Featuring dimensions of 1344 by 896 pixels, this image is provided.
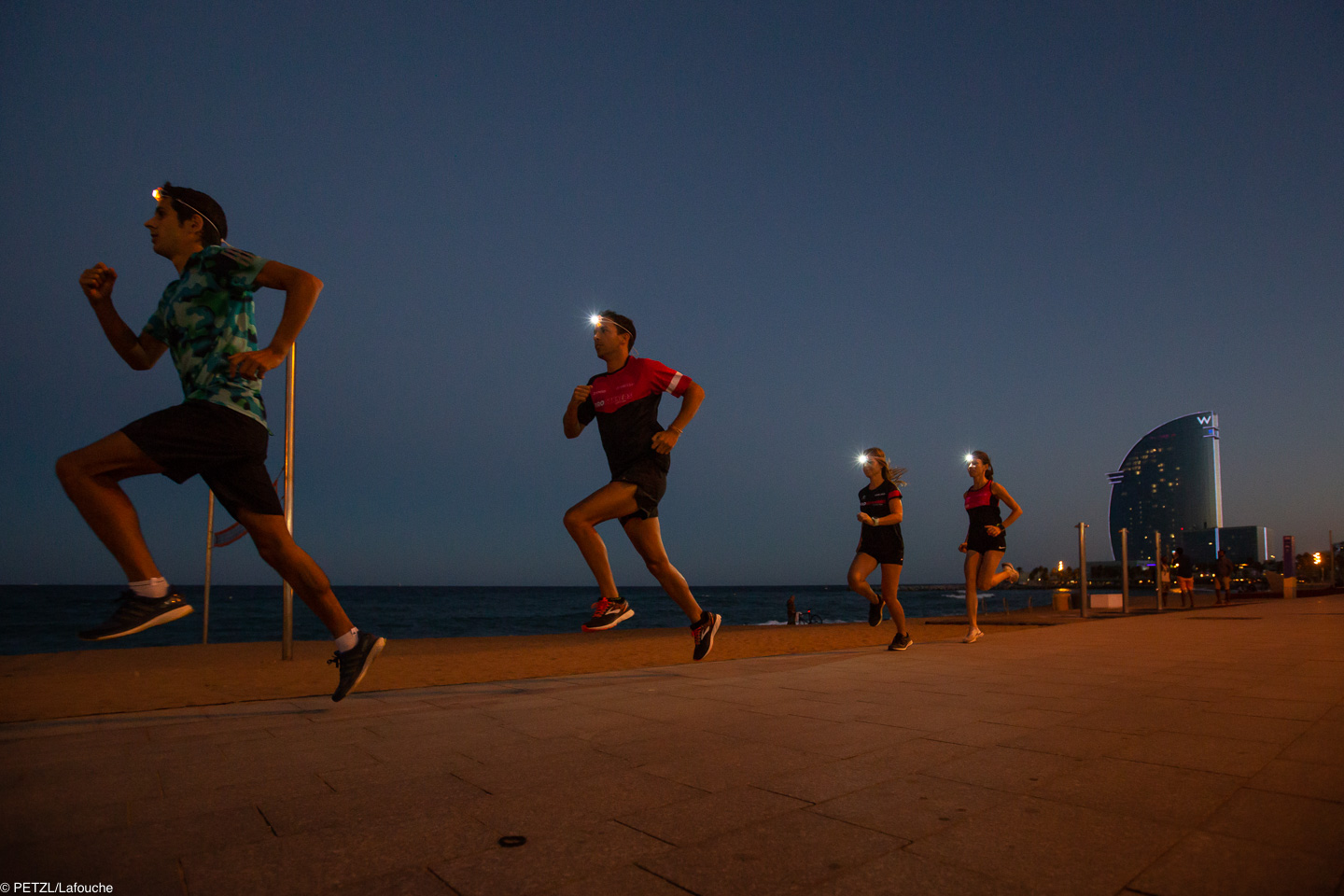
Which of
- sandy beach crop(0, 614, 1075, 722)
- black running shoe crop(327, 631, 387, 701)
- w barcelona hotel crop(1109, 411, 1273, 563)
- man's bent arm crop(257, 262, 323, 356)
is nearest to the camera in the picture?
man's bent arm crop(257, 262, 323, 356)

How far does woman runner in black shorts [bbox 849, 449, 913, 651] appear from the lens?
7.70 m

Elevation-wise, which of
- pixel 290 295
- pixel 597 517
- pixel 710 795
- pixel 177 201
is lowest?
pixel 710 795

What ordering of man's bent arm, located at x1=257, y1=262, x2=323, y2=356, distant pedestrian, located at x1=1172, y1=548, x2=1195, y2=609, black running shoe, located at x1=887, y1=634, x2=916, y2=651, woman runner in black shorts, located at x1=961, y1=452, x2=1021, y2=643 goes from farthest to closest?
distant pedestrian, located at x1=1172, y1=548, x2=1195, y2=609
woman runner in black shorts, located at x1=961, y1=452, x2=1021, y2=643
black running shoe, located at x1=887, y1=634, x2=916, y2=651
man's bent arm, located at x1=257, y1=262, x2=323, y2=356

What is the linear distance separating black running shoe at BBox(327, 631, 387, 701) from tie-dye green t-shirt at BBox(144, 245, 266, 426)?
125 cm

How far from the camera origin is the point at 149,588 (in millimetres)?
3006

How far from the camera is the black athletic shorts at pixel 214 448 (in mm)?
2896

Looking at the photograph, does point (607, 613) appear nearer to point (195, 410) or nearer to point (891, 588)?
point (195, 410)

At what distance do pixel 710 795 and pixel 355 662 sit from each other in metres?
2.09

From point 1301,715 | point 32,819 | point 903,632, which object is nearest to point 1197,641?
point 903,632

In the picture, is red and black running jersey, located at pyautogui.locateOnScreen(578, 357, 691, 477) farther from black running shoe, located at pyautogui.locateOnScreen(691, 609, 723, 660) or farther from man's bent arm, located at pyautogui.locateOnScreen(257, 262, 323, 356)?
man's bent arm, located at pyautogui.locateOnScreen(257, 262, 323, 356)

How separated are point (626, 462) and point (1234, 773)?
9.93ft

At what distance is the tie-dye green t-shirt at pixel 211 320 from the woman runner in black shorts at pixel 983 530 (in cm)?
803

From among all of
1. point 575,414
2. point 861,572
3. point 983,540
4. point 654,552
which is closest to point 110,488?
point 575,414

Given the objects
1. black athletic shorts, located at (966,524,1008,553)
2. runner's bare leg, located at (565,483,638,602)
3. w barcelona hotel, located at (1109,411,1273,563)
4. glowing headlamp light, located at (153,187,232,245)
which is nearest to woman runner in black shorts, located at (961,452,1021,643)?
black athletic shorts, located at (966,524,1008,553)
